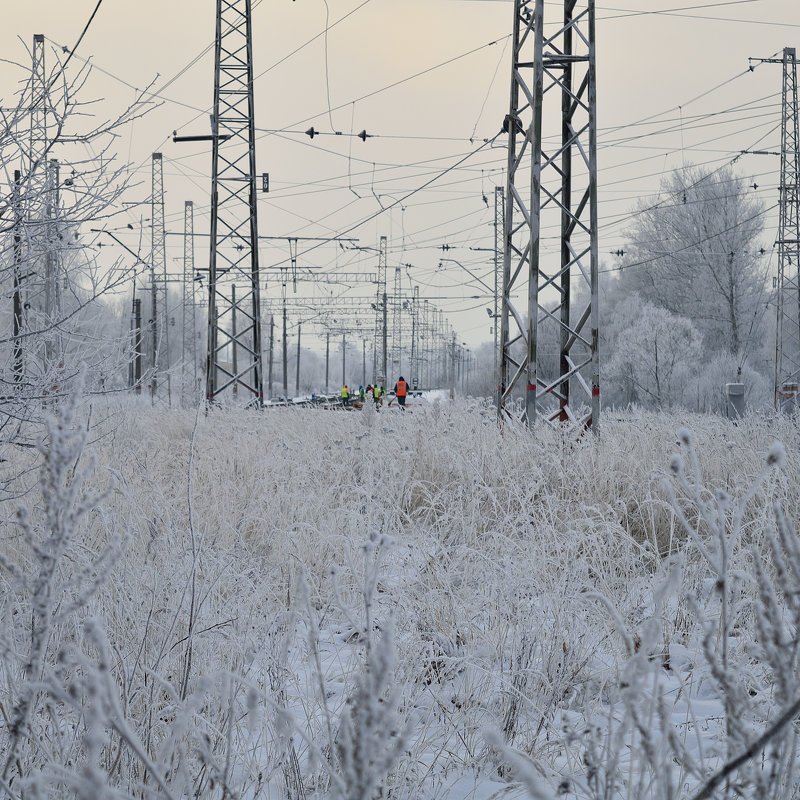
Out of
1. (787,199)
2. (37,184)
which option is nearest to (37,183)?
(37,184)

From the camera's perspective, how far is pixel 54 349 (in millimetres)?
3900

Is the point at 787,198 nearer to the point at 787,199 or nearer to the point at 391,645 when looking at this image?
the point at 787,199

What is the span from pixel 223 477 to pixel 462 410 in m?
4.39

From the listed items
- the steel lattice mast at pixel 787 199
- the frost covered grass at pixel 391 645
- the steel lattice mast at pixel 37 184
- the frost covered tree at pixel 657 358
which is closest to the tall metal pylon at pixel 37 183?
the steel lattice mast at pixel 37 184

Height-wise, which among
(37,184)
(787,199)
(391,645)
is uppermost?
(787,199)

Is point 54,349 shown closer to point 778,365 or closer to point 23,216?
point 23,216

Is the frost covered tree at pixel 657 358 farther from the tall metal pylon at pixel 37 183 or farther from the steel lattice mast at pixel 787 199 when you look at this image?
the tall metal pylon at pixel 37 183

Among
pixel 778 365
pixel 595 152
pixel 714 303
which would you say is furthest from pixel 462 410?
pixel 714 303

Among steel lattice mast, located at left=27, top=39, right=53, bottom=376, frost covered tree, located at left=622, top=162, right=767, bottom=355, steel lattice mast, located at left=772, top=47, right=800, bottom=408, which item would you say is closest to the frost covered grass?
steel lattice mast, located at left=27, top=39, right=53, bottom=376

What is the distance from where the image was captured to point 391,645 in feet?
2.79

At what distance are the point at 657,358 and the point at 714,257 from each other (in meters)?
7.87

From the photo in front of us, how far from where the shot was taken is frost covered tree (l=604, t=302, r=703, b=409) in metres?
26.9

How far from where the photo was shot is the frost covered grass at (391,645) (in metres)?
0.99

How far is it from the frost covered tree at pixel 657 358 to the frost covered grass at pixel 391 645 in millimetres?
23111
